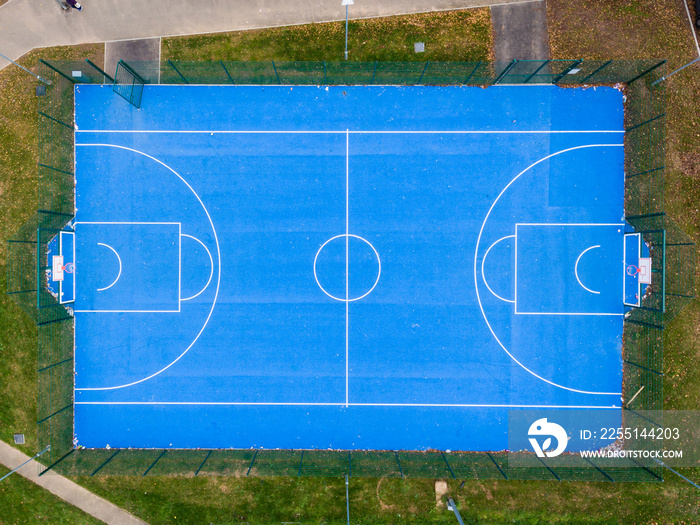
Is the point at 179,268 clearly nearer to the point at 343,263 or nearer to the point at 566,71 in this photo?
the point at 343,263

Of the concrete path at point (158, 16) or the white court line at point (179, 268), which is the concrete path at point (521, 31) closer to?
the concrete path at point (158, 16)

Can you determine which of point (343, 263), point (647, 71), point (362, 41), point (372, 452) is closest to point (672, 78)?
point (647, 71)

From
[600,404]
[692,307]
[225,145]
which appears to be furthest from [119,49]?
[692,307]

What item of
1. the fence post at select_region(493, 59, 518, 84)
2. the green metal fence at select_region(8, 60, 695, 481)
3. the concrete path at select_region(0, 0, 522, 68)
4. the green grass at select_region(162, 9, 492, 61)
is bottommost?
the green metal fence at select_region(8, 60, 695, 481)

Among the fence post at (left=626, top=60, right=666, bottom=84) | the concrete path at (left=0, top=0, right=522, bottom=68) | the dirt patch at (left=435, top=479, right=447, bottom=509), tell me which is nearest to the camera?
the fence post at (left=626, top=60, right=666, bottom=84)

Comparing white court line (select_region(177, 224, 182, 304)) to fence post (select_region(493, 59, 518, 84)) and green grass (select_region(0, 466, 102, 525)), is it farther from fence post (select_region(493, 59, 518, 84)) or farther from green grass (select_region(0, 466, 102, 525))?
fence post (select_region(493, 59, 518, 84))

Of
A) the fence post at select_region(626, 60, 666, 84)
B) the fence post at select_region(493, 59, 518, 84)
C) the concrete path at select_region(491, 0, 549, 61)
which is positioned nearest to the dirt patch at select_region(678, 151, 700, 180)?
the fence post at select_region(626, 60, 666, 84)
